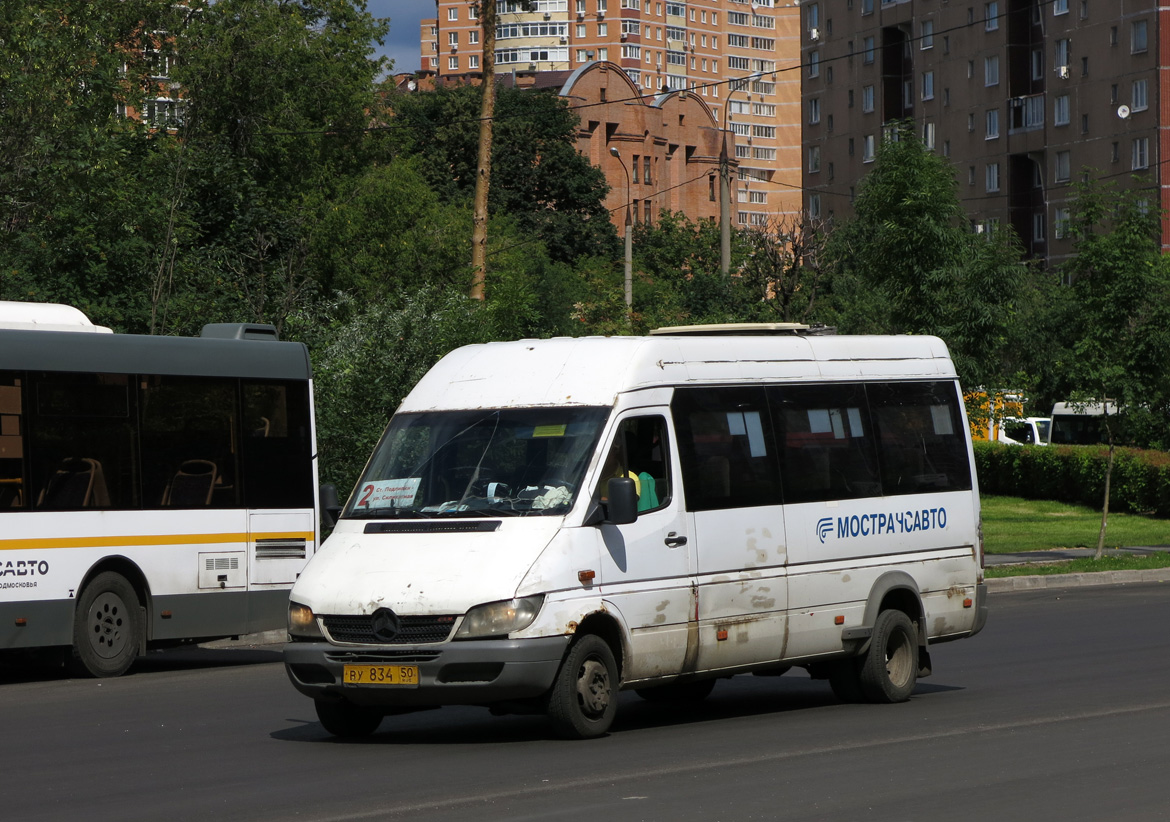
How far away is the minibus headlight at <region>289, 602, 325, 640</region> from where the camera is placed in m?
10.9

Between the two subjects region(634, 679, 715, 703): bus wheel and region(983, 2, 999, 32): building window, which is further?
region(983, 2, 999, 32): building window

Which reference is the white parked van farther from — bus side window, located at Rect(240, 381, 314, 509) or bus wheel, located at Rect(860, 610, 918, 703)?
bus side window, located at Rect(240, 381, 314, 509)

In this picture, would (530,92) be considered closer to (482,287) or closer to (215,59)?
(215,59)

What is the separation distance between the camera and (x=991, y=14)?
96.9m

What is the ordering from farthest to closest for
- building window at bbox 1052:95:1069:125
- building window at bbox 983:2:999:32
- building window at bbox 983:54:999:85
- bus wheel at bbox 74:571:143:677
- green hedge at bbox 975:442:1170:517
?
building window at bbox 983:54:999:85
building window at bbox 983:2:999:32
building window at bbox 1052:95:1069:125
green hedge at bbox 975:442:1170:517
bus wheel at bbox 74:571:143:677

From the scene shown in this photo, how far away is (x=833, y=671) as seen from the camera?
1323cm

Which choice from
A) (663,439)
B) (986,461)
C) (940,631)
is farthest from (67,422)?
(986,461)

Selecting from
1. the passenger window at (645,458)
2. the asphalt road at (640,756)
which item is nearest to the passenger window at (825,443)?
the passenger window at (645,458)

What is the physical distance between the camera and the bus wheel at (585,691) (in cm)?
1070

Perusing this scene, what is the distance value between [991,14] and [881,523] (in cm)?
8848

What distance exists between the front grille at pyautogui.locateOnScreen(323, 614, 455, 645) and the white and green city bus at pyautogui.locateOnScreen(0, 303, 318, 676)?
5410mm

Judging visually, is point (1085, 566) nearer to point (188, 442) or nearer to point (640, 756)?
point (188, 442)

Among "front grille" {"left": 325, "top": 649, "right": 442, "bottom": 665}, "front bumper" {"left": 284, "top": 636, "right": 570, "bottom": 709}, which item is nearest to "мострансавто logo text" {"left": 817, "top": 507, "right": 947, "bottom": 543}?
"front bumper" {"left": 284, "top": 636, "right": 570, "bottom": 709}

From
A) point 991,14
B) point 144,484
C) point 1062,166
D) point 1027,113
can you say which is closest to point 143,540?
point 144,484
